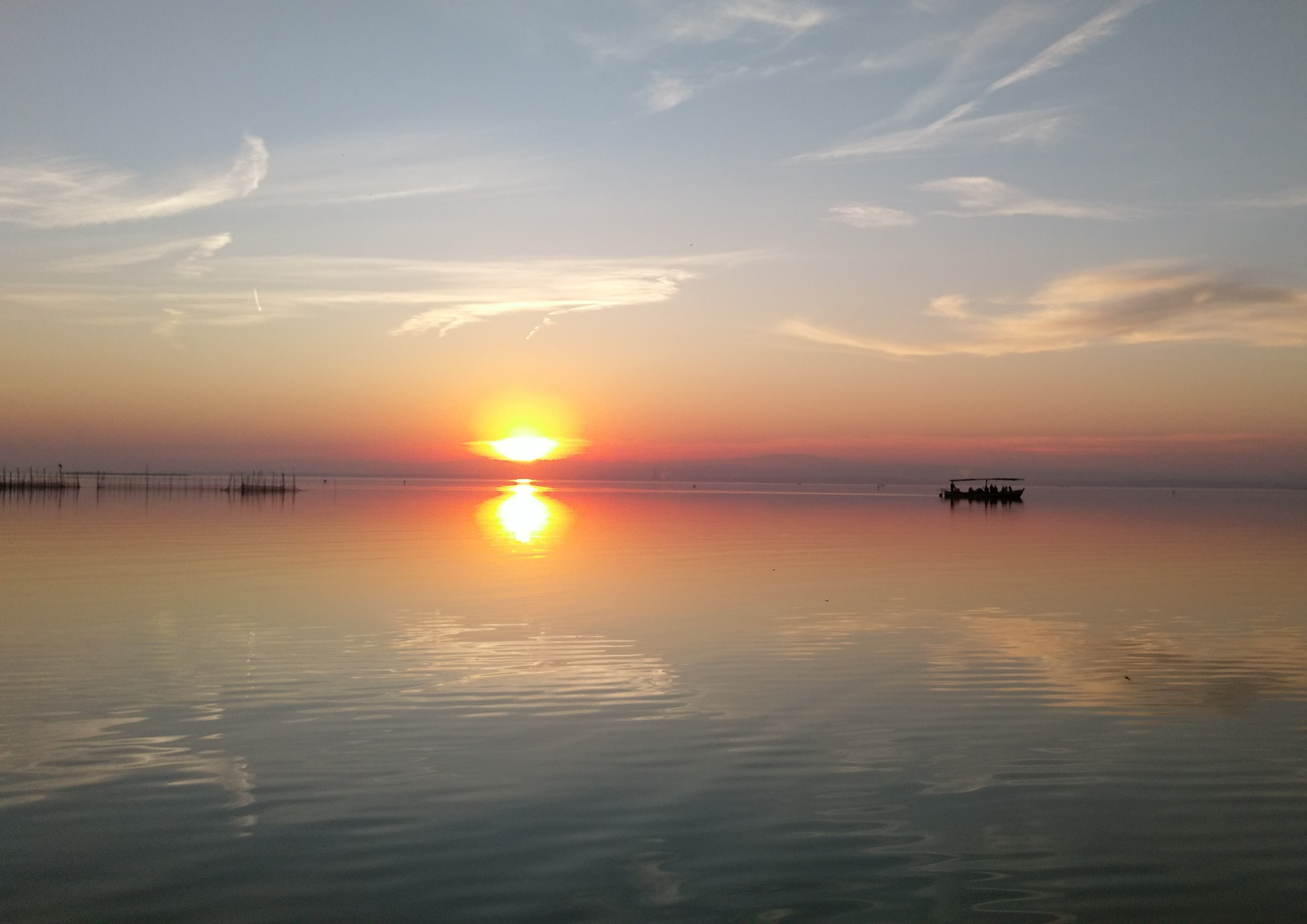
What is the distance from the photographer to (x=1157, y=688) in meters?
18.3

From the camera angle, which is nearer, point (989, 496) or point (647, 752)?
point (647, 752)

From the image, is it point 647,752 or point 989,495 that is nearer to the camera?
point 647,752

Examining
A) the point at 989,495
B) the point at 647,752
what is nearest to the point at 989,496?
the point at 989,495

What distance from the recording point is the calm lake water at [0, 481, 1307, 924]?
931cm

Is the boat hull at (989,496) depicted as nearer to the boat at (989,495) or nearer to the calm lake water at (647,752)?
the boat at (989,495)

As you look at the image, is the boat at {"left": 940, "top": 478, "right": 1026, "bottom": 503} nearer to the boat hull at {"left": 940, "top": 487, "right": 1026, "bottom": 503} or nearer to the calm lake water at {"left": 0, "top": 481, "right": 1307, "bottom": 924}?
the boat hull at {"left": 940, "top": 487, "right": 1026, "bottom": 503}

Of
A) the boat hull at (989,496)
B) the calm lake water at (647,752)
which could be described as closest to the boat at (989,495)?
the boat hull at (989,496)

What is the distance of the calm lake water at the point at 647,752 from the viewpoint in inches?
367

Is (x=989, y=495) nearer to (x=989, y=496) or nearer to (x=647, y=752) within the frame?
(x=989, y=496)

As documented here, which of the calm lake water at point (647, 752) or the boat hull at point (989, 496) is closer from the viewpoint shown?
the calm lake water at point (647, 752)

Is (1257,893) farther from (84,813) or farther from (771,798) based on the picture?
(84,813)

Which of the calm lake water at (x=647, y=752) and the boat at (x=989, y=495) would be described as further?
the boat at (x=989, y=495)

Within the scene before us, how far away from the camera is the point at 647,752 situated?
13.8 m

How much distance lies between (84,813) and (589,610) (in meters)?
17.5
